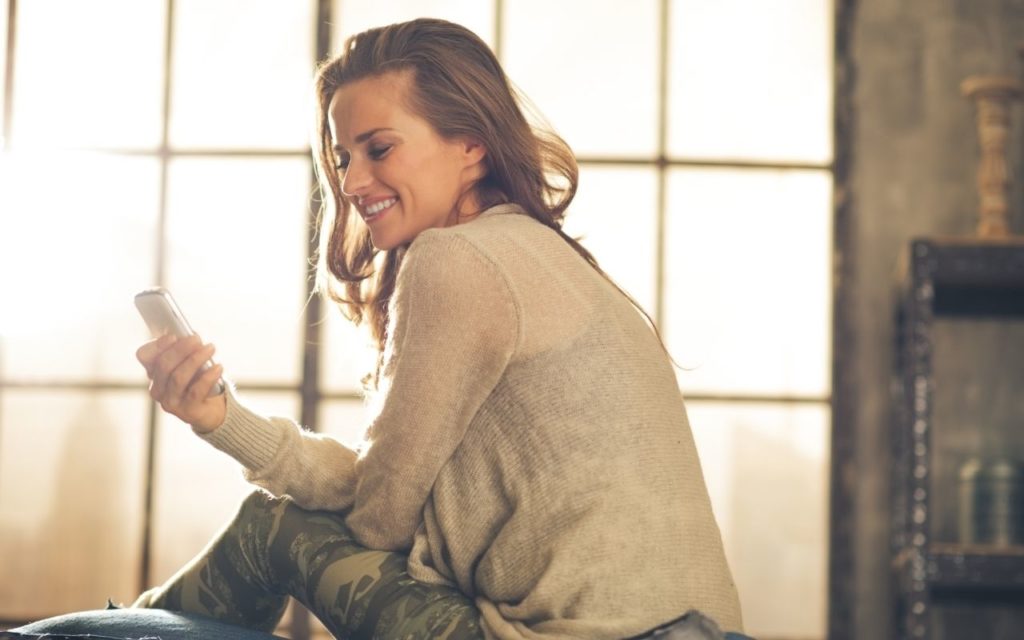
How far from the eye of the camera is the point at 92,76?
12.0 feet

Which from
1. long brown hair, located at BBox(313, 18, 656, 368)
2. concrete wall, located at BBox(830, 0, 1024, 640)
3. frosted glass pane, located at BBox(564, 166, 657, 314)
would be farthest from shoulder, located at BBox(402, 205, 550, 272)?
concrete wall, located at BBox(830, 0, 1024, 640)

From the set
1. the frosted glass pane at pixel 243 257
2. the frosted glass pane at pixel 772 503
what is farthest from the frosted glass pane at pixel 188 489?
the frosted glass pane at pixel 772 503

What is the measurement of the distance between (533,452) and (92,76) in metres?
2.51

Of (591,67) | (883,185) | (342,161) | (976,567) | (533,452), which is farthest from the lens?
(591,67)

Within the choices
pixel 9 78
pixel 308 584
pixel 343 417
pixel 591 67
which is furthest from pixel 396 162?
pixel 9 78

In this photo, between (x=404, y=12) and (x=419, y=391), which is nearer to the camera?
(x=419, y=391)

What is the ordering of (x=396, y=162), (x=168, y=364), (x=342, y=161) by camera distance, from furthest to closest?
(x=342, y=161) → (x=396, y=162) → (x=168, y=364)

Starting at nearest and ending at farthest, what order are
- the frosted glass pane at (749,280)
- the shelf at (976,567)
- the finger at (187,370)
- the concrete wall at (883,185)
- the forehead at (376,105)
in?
the finger at (187,370) → the forehead at (376,105) → the shelf at (976,567) → the concrete wall at (883,185) → the frosted glass pane at (749,280)

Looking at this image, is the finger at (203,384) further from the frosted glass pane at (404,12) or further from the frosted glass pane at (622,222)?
the frosted glass pane at (404,12)

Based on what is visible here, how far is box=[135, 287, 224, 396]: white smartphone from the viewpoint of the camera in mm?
1693

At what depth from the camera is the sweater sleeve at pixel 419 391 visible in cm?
157

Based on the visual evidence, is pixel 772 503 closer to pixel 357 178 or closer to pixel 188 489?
pixel 188 489

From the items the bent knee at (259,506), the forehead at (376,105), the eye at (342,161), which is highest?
the forehead at (376,105)

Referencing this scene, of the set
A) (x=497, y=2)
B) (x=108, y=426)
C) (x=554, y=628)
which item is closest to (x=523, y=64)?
(x=497, y=2)
